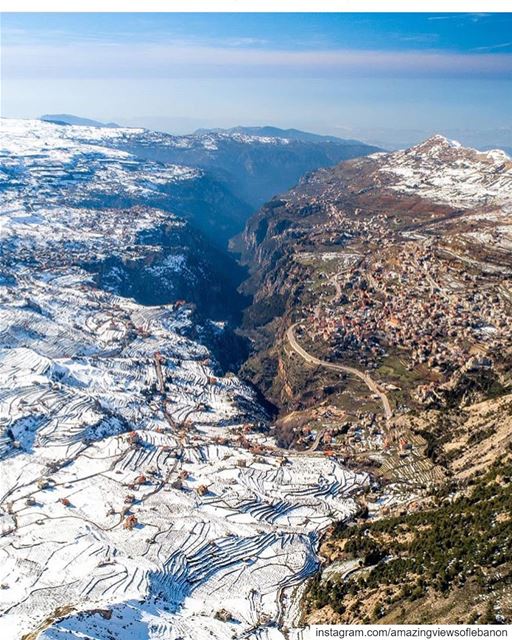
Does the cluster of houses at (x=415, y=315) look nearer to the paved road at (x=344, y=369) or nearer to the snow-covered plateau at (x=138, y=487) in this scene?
the paved road at (x=344, y=369)

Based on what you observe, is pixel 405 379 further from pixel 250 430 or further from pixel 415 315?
pixel 250 430

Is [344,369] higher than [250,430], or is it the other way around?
[344,369]

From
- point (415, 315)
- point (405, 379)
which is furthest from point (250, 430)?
point (415, 315)

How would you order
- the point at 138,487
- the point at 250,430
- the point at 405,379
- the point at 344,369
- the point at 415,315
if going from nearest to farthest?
the point at 138,487 → the point at 250,430 → the point at 405,379 → the point at 344,369 → the point at 415,315

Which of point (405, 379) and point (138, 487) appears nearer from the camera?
point (138, 487)

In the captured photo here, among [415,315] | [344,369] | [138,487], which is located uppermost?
[415,315]

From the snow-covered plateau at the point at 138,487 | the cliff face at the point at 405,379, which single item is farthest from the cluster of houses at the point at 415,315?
the snow-covered plateau at the point at 138,487

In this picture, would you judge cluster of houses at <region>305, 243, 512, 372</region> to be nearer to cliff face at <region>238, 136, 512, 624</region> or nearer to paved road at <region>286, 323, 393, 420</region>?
cliff face at <region>238, 136, 512, 624</region>
